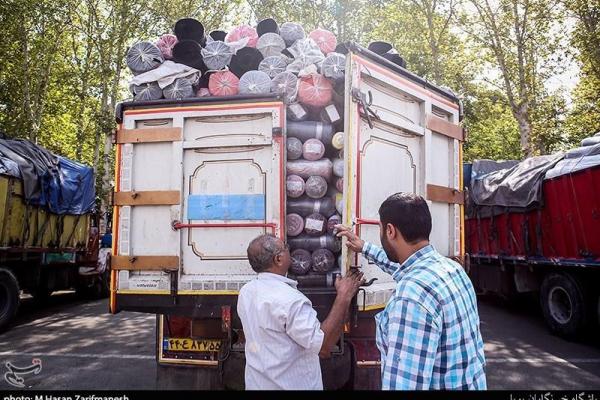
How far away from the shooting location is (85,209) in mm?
11633

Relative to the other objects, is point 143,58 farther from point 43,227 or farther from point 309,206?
point 43,227

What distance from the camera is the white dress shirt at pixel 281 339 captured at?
235 cm

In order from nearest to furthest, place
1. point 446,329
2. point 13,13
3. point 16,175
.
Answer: point 446,329, point 16,175, point 13,13

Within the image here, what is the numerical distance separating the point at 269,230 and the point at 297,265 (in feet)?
1.20

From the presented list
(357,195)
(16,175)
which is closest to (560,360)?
(357,195)

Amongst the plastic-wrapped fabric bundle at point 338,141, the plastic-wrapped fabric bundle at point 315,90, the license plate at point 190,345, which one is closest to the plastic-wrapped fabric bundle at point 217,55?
the plastic-wrapped fabric bundle at point 315,90

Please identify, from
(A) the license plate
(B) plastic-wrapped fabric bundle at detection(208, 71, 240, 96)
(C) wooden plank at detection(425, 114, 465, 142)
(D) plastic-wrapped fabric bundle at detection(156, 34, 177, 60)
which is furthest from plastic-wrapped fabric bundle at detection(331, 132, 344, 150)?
(D) plastic-wrapped fabric bundle at detection(156, 34, 177, 60)

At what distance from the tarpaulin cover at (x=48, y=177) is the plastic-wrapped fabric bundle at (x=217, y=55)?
17.7ft

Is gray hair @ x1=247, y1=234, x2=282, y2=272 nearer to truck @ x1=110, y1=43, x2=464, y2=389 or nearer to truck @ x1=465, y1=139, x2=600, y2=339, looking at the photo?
truck @ x1=110, y1=43, x2=464, y2=389

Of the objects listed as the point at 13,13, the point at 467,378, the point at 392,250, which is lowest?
the point at 467,378

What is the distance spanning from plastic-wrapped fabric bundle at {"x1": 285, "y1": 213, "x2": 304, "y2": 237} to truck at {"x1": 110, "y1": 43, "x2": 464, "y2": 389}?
0.75ft

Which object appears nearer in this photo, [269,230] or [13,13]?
[269,230]

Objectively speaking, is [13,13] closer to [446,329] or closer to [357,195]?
[357,195]

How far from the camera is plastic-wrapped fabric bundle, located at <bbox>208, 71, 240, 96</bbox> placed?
4230 mm
